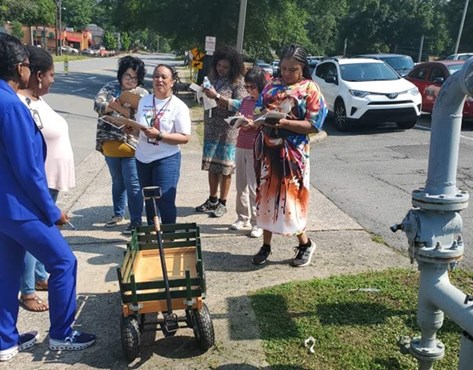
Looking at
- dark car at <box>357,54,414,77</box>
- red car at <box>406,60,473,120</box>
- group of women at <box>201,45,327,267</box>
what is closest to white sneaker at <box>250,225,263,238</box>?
group of women at <box>201,45,327,267</box>

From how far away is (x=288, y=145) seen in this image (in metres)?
4.21

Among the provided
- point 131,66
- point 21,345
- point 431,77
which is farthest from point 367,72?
point 21,345

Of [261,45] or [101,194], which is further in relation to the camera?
[261,45]

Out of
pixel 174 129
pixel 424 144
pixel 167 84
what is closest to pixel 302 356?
pixel 174 129

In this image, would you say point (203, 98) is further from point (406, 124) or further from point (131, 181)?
point (406, 124)

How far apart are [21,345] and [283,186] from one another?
2.23 meters

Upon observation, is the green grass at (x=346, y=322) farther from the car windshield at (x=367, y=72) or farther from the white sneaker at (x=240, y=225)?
the car windshield at (x=367, y=72)

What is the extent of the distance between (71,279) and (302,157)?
205 centimetres

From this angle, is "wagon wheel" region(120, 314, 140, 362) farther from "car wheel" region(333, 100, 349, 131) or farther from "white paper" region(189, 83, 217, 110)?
"car wheel" region(333, 100, 349, 131)

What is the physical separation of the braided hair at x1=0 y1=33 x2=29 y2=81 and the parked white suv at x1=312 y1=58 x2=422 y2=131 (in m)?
9.78

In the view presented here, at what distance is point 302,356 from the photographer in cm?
319

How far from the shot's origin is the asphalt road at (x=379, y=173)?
595 centimetres

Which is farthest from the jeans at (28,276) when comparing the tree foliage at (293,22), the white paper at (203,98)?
the tree foliage at (293,22)

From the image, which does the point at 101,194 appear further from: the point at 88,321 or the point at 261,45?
the point at 261,45
